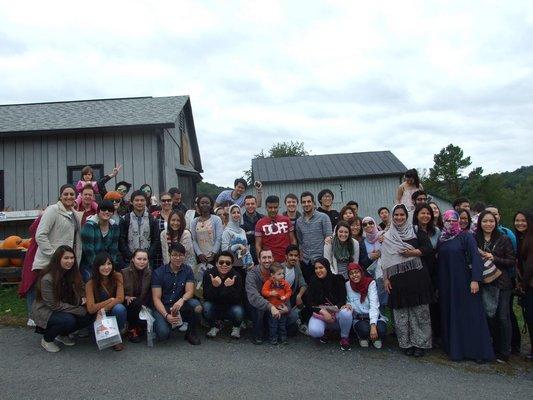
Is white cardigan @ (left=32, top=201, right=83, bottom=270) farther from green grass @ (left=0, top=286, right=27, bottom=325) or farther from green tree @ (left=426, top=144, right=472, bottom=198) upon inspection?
green tree @ (left=426, top=144, right=472, bottom=198)

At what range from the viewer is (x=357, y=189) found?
92.2 ft

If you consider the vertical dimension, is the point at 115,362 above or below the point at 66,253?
below

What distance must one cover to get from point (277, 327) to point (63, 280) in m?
2.86

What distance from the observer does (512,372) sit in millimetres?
5000

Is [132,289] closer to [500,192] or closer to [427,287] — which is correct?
[427,287]

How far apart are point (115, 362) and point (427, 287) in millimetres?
3974

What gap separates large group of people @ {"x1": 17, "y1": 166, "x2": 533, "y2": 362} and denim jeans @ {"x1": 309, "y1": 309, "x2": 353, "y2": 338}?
0.8 inches

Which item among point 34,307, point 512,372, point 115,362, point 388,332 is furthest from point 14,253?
point 512,372

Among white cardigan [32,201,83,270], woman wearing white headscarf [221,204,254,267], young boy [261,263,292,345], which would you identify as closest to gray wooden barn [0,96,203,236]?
woman wearing white headscarf [221,204,254,267]

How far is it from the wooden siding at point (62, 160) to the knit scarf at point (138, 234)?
5.77 meters

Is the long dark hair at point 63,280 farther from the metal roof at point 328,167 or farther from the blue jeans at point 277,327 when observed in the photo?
the metal roof at point 328,167

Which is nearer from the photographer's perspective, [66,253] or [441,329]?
[66,253]

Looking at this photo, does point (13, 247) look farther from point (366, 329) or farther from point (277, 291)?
point (366, 329)

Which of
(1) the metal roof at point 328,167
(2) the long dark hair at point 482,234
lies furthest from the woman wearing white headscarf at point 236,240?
(1) the metal roof at point 328,167
